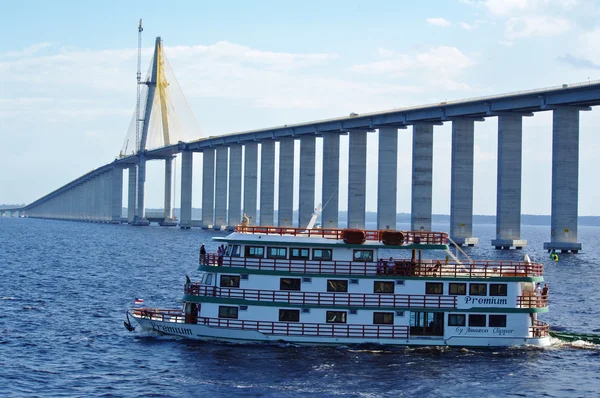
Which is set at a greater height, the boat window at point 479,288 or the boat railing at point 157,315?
the boat window at point 479,288

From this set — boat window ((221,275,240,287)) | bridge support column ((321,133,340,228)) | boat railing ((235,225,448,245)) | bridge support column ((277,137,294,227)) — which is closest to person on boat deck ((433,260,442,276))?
boat railing ((235,225,448,245))

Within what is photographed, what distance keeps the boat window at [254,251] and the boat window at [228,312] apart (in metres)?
2.20

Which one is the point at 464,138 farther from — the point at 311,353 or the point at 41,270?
the point at 311,353

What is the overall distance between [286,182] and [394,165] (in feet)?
87.9

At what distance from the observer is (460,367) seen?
32.9 metres

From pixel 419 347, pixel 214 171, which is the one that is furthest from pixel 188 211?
pixel 419 347

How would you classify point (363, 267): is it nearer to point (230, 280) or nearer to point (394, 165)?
point (230, 280)

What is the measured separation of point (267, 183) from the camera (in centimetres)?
13988

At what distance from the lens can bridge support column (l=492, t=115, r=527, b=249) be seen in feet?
309

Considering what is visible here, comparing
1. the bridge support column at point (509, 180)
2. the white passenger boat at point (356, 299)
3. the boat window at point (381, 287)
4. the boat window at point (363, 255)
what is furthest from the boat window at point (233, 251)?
the bridge support column at point (509, 180)

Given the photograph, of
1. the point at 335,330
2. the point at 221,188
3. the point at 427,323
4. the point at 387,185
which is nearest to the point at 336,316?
the point at 335,330

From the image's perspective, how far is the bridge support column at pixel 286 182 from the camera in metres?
134

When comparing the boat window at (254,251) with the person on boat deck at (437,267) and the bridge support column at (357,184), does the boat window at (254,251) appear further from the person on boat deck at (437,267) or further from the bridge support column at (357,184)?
the bridge support column at (357,184)

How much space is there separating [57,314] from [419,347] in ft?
62.6
